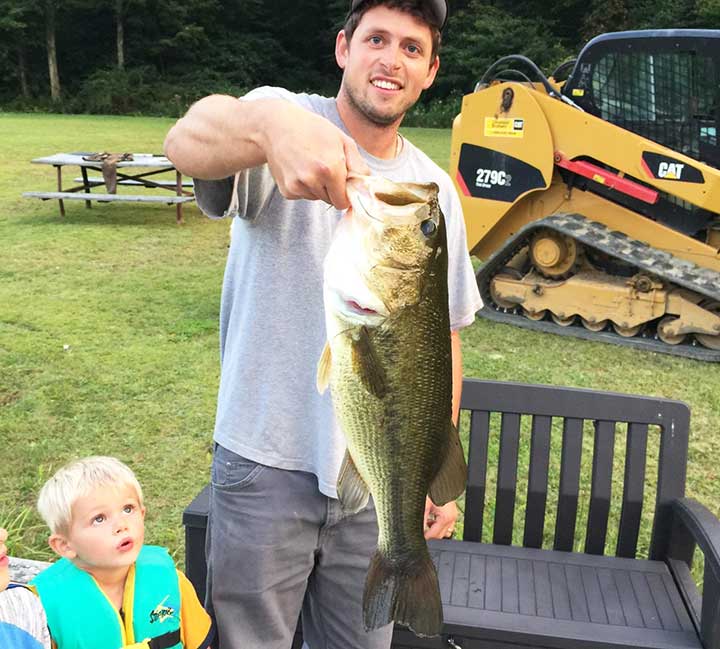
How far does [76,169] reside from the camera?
54.6 ft

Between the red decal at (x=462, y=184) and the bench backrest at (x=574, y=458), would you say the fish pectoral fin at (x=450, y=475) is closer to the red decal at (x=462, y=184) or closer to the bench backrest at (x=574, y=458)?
the bench backrest at (x=574, y=458)

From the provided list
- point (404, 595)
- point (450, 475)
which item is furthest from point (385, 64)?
point (404, 595)

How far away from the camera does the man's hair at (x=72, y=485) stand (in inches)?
82.9

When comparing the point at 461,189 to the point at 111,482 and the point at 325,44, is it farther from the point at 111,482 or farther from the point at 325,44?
the point at 325,44

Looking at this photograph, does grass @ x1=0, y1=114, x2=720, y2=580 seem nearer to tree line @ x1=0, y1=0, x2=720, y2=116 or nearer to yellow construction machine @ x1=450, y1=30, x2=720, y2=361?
yellow construction machine @ x1=450, y1=30, x2=720, y2=361

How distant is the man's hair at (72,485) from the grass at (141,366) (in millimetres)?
1653

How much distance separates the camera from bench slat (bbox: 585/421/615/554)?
125 inches

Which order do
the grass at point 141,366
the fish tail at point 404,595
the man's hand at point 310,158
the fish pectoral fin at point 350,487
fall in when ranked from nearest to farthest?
the man's hand at point 310,158, the fish pectoral fin at point 350,487, the fish tail at point 404,595, the grass at point 141,366

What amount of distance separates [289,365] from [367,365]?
1.67 ft

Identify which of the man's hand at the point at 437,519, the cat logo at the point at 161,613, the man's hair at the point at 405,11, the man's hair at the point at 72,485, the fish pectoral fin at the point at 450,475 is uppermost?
the man's hair at the point at 405,11

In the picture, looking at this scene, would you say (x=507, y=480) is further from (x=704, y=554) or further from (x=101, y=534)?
(x=101, y=534)

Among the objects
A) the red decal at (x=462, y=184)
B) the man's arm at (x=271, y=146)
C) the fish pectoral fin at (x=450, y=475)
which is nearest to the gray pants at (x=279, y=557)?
the fish pectoral fin at (x=450, y=475)

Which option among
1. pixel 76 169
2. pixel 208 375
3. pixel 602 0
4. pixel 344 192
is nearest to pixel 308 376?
pixel 344 192

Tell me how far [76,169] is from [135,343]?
37.6 feet
